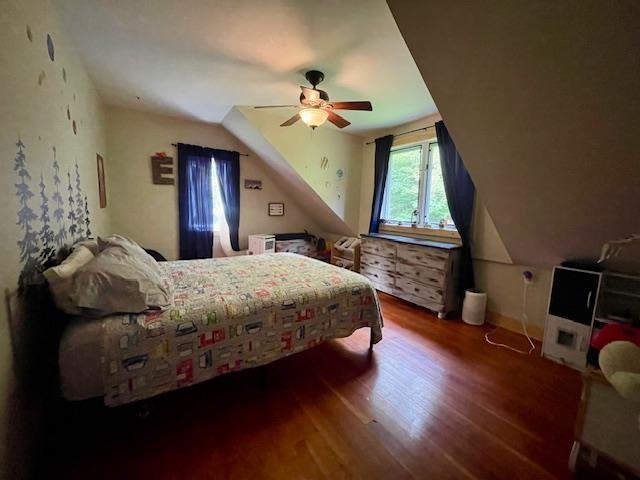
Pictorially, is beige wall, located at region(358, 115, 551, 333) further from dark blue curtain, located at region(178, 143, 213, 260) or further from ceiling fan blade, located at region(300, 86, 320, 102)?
dark blue curtain, located at region(178, 143, 213, 260)

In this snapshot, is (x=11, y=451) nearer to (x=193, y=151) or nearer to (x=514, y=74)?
(x=514, y=74)

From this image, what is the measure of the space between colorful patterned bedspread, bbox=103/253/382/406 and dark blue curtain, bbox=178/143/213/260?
163 cm

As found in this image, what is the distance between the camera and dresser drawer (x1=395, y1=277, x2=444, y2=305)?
2.90m

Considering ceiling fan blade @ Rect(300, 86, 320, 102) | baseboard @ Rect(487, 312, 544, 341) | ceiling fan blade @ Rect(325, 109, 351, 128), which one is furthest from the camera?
baseboard @ Rect(487, 312, 544, 341)

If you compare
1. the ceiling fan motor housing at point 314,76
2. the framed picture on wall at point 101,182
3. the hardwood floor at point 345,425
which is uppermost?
the ceiling fan motor housing at point 314,76

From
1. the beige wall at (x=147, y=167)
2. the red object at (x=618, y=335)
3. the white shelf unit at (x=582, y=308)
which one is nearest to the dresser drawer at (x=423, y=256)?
the white shelf unit at (x=582, y=308)

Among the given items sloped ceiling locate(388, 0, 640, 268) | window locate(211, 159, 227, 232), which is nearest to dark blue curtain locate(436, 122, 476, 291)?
sloped ceiling locate(388, 0, 640, 268)

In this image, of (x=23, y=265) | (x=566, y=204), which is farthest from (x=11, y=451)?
(x=566, y=204)

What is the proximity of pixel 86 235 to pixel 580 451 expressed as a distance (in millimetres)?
3629

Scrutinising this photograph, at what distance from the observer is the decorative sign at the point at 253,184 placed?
4.32 m

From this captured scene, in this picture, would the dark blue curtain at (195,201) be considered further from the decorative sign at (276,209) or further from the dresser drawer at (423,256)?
the dresser drawer at (423,256)

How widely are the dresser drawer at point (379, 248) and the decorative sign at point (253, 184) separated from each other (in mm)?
2089

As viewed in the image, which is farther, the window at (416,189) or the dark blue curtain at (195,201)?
the dark blue curtain at (195,201)

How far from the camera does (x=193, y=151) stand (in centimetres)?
376
